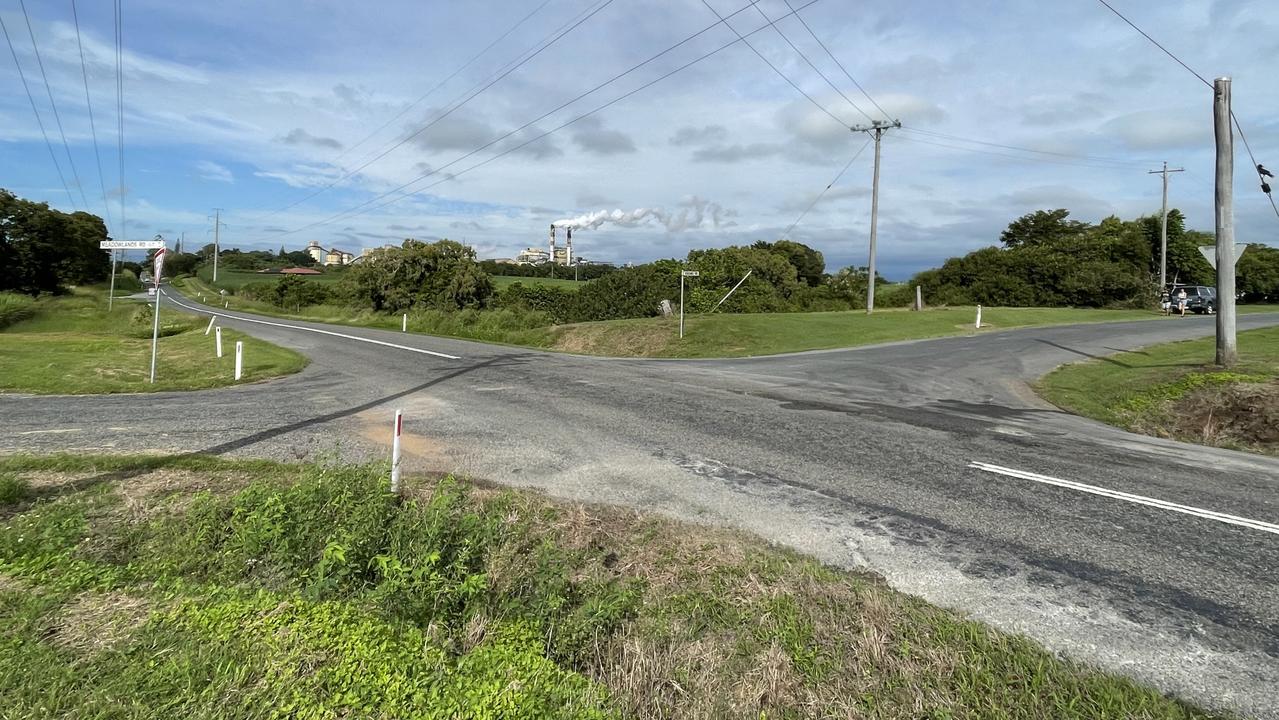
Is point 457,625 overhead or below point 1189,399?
below

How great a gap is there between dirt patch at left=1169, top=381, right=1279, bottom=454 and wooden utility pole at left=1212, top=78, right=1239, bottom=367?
2.26 m

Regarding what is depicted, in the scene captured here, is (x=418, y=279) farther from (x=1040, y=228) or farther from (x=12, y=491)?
(x=1040, y=228)

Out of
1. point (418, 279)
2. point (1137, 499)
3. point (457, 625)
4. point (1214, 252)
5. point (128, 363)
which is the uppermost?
point (418, 279)

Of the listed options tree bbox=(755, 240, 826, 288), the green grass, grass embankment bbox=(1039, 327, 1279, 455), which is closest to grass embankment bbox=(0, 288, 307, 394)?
grass embankment bbox=(1039, 327, 1279, 455)

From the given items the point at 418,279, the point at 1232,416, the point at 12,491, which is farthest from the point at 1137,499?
the point at 418,279

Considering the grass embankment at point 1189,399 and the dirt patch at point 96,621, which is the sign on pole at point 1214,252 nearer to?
the grass embankment at point 1189,399

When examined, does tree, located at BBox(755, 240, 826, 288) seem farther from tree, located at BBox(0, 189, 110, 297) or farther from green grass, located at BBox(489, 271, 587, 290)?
tree, located at BBox(0, 189, 110, 297)

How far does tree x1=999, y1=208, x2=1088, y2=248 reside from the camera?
2643 inches

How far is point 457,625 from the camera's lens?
3506 mm

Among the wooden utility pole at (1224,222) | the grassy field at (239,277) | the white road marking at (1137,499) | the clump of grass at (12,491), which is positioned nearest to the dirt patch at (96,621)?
the clump of grass at (12,491)

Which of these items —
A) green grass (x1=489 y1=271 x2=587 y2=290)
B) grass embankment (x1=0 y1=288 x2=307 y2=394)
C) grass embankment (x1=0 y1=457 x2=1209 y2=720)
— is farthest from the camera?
green grass (x1=489 y1=271 x2=587 y2=290)

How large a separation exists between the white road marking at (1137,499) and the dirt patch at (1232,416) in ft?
14.9

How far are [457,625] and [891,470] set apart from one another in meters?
4.89

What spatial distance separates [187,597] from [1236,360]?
645 inches
